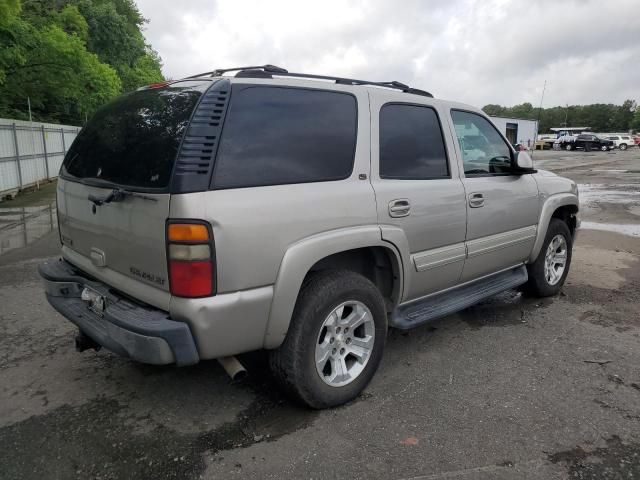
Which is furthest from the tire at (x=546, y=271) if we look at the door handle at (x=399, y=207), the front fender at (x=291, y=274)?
the front fender at (x=291, y=274)

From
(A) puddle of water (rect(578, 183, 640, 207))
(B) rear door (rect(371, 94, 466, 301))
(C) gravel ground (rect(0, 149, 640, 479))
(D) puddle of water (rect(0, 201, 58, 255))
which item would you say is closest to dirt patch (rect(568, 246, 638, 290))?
(C) gravel ground (rect(0, 149, 640, 479))

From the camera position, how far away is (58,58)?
1902 centimetres

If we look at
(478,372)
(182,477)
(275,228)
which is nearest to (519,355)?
(478,372)

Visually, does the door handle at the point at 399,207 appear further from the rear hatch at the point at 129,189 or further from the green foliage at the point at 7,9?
the green foliage at the point at 7,9

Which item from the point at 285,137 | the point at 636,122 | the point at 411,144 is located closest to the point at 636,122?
the point at 636,122

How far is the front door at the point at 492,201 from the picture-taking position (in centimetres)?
385

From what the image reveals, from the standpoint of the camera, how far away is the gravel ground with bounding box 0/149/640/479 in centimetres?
254

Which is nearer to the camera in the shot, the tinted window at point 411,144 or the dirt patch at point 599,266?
the tinted window at point 411,144

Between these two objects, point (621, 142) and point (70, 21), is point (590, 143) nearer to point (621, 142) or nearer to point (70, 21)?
point (621, 142)

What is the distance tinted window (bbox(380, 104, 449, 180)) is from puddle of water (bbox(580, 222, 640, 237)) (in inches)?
248

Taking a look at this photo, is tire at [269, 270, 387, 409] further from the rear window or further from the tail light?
the rear window

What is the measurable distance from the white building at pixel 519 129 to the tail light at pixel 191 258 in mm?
32977

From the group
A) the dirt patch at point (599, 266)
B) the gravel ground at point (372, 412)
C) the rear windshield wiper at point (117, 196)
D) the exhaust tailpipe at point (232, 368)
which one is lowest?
the gravel ground at point (372, 412)

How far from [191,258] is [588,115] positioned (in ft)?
446
